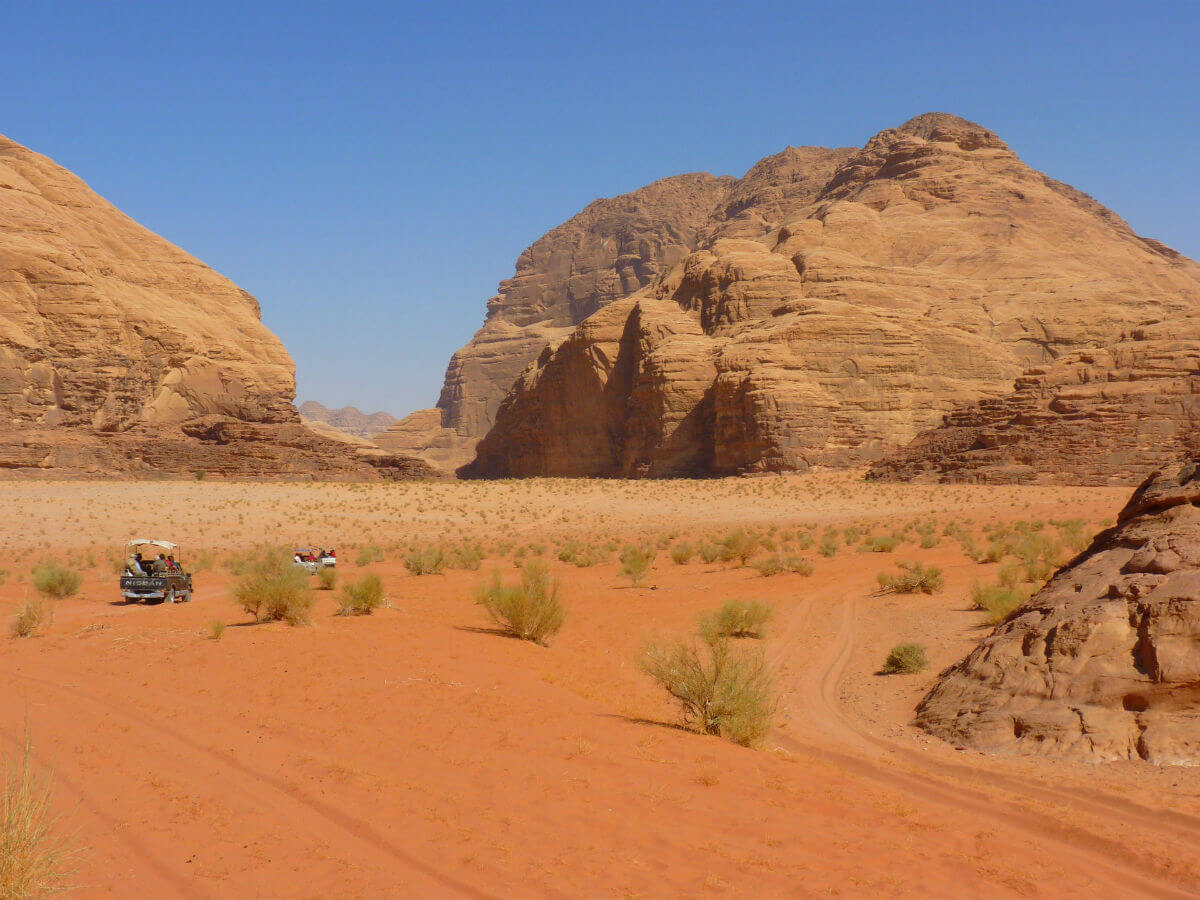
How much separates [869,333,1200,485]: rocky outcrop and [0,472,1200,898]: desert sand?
2891 centimetres

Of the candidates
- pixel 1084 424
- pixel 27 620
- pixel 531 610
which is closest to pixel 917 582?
pixel 531 610

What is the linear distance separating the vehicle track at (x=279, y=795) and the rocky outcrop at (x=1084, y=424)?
39919 mm

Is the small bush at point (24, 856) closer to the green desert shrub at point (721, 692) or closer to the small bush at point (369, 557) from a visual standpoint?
the green desert shrub at point (721, 692)

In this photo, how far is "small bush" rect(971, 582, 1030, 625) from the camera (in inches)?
490

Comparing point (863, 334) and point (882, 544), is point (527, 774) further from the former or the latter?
point (863, 334)


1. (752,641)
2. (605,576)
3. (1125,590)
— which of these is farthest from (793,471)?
(1125,590)

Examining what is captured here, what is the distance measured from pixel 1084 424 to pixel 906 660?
35622 millimetres

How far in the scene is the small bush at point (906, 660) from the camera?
1155 centimetres

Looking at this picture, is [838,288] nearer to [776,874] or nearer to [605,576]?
[605,576]

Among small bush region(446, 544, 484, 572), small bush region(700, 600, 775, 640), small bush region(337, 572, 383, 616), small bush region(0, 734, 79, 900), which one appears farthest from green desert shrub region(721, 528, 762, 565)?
small bush region(0, 734, 79, 900)

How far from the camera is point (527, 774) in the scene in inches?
272

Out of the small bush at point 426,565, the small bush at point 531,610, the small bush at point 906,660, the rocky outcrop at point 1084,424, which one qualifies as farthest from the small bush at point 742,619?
the rocky outcrop at point 1084,424

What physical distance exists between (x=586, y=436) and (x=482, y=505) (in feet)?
88.3

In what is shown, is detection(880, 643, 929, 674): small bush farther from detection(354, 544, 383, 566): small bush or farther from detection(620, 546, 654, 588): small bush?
detection(354, 544, 383, 566): small bush
